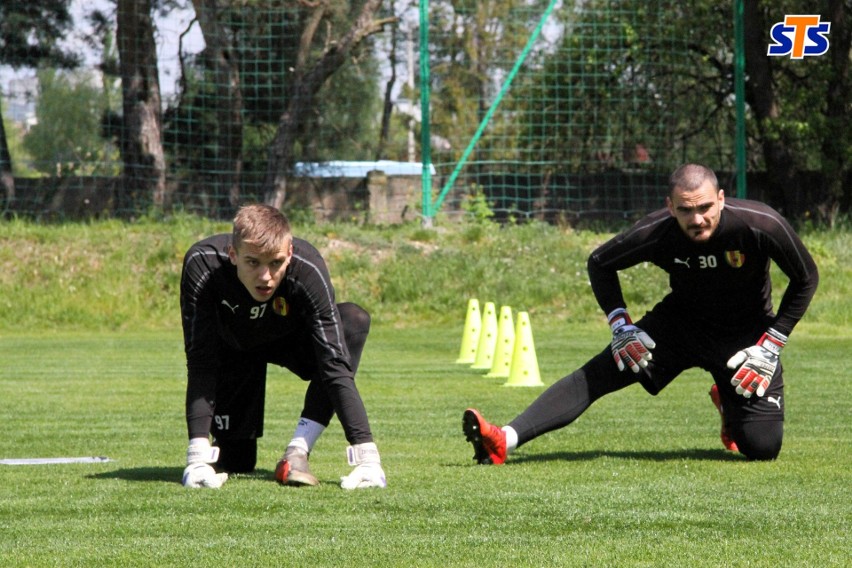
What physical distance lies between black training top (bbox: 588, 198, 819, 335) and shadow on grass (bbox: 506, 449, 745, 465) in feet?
2.26

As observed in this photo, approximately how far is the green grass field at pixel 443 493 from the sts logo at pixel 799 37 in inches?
509

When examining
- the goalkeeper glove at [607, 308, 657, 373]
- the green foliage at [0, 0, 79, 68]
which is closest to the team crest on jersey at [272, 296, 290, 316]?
the goalkeeper glove at [607, 308, 657, 373]

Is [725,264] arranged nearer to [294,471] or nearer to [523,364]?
[294,471]

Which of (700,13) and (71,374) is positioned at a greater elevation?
(700,13)

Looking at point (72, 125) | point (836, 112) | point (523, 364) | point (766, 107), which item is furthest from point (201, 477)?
Answer: point (72, 125)

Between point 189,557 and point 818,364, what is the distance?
9.47 metres

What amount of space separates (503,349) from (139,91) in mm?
12409

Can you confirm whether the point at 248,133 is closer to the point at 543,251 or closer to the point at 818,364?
the point at 543,251

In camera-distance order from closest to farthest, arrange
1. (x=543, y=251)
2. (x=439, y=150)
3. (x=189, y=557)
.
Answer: (x=189, y=557) → (x=543, y=251) → (x=439, y=150)

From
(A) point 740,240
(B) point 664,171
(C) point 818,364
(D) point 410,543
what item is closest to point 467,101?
(B) point 664,171

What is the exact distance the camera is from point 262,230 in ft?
17.0

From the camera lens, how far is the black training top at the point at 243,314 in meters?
5.59

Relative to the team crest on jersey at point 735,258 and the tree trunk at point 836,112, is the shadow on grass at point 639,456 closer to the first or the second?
the team crest on jersey at point 735,258

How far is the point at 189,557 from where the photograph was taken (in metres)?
4.09
